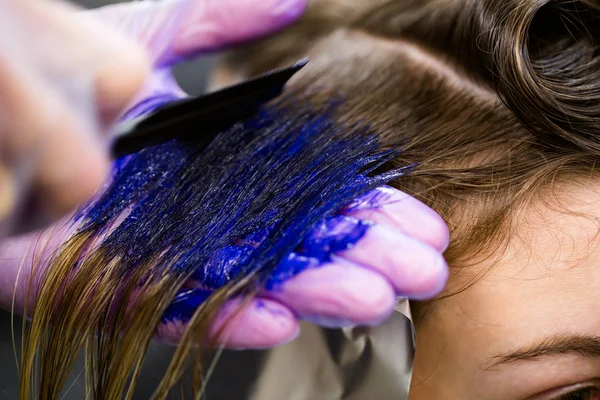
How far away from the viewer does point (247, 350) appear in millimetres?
631

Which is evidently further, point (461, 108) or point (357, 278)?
point (461, 108)

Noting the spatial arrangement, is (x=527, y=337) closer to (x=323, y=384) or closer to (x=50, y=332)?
(x=323, y=384)

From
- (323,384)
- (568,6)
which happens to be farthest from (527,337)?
(568,6)

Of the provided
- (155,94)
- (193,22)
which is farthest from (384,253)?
(193,22)

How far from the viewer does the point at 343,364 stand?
66 centimetres

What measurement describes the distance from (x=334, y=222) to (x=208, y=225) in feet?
0.49

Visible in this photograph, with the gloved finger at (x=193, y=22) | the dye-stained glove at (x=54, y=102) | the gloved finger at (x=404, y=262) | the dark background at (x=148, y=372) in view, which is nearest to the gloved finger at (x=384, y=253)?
the gloved finger at (x=404, y=262)

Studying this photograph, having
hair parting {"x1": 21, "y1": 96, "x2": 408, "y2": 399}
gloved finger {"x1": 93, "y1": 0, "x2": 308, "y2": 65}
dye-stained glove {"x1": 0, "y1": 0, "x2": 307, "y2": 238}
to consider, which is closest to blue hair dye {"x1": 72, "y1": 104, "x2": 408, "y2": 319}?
hair parting {"x1": 21, "y1": 96, "x2": 408, "y2": 399}

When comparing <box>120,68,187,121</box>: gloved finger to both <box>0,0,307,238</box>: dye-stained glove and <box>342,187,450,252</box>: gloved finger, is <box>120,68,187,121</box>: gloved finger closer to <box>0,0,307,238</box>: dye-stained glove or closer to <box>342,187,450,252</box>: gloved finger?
<box>0,0,307,238</box>: dye-stained glove

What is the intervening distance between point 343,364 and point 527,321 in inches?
8.5

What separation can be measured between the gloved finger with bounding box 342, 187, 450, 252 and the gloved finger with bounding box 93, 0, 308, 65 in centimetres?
50

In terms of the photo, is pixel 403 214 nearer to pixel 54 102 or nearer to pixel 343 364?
pixel 343 364

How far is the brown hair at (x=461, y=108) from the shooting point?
650 millimetres

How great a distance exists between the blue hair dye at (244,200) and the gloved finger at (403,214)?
0.01 m
